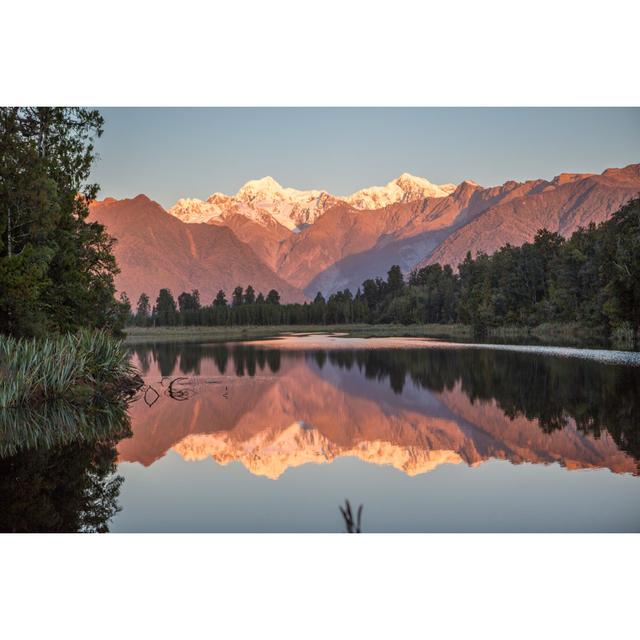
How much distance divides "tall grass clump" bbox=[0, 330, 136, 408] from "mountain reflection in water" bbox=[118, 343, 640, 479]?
1.08m

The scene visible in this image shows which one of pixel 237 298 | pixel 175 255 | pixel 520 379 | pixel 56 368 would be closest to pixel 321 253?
pixel 175 255

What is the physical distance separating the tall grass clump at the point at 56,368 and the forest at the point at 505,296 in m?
5.44

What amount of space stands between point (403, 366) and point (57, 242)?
12.7 meters

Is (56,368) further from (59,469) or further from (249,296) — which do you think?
(249,296)

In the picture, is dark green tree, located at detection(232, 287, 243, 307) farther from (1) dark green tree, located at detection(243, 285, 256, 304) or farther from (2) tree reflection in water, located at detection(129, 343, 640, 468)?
(2) tree reflection in water, located at detection(129, 343, 640, 468)

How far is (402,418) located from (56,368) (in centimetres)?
682

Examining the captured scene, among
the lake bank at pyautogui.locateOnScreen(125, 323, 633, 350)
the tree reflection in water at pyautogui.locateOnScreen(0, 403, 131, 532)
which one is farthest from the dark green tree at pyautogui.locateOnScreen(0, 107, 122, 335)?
the lake bank at pyautogui.locateOnScreen(125, 323, 633, 350)

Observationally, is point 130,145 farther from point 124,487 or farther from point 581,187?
point 581,187

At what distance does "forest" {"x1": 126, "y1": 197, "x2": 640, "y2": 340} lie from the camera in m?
35.5

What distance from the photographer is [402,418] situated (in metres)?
14.2

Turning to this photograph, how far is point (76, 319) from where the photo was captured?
18.7 m

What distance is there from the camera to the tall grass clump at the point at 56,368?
1298 cm

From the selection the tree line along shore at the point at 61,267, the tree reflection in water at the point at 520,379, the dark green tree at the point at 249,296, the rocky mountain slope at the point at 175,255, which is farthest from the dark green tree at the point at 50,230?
the rocky mountain slope at the point at 175,255
